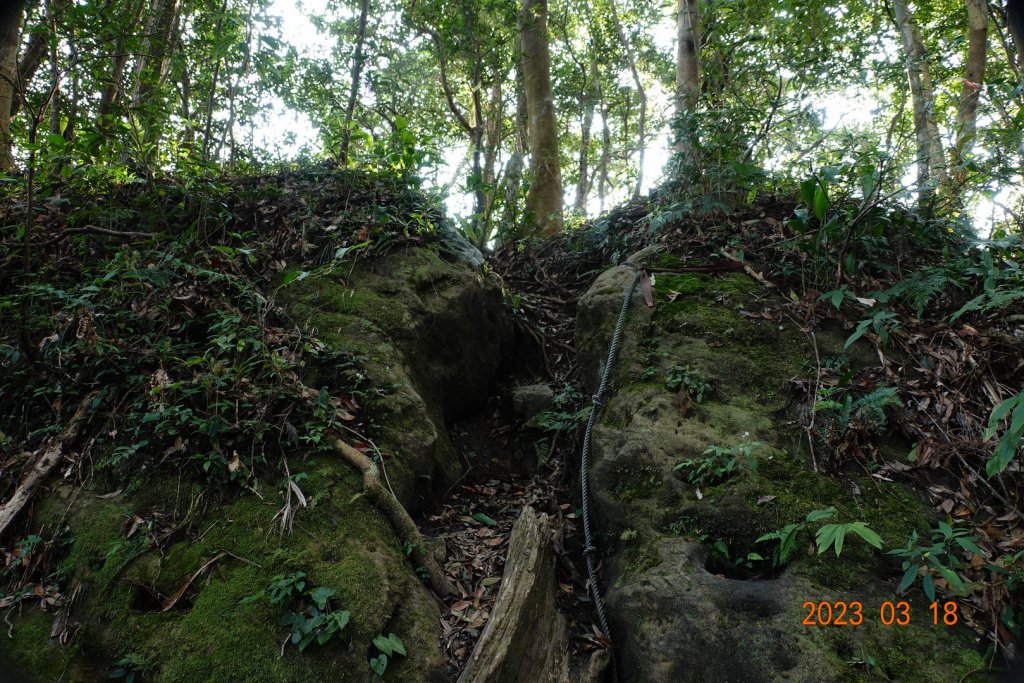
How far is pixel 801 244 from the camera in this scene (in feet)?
16.9

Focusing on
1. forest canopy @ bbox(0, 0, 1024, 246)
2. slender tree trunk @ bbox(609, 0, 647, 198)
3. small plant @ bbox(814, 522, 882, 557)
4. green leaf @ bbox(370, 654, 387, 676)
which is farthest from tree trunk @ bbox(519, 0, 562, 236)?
green leaf @ bbox(370, 654, 387, 676)

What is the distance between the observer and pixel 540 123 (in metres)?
10.2

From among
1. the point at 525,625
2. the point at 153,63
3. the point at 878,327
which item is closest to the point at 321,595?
the point at 525,625

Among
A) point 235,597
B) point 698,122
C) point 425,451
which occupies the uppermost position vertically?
point 698,122

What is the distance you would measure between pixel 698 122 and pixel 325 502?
18.6ft

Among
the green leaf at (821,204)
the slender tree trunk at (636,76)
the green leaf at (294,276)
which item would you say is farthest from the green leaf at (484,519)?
the slender tree trunk at (636,76)

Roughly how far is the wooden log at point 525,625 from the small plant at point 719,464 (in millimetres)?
1138

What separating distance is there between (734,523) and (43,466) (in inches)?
176

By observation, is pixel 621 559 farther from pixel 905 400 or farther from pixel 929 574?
pixel 905 400

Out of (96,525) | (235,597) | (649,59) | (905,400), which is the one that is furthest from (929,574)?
(649,59)

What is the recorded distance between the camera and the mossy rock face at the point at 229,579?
2812mm

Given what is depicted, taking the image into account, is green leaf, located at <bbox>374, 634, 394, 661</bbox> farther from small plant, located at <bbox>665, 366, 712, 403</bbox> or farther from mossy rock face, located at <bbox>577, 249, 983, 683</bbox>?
small plant, located at <bbox>665, 366, 712, 403</bbox>

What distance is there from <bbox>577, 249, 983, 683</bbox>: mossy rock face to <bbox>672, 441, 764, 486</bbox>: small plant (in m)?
0.02

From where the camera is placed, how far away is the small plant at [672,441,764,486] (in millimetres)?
3740
